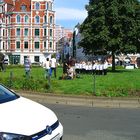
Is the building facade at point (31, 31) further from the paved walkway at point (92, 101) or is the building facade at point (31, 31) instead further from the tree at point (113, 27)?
the paved walkway at point (92, 101)

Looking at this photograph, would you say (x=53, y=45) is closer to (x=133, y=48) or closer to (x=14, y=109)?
(x=133, y=48)

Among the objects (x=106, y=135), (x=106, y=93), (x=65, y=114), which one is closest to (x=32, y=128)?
(x=106, y=135)

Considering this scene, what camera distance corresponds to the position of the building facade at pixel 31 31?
11569 centimetres

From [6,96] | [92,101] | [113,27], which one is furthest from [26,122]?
[113,27]

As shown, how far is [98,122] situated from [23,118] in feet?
20.4

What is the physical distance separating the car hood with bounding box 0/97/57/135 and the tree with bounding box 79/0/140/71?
136ft

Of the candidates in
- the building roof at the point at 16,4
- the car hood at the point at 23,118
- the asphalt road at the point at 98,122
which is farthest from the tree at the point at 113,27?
the building roof at the point at 16,4

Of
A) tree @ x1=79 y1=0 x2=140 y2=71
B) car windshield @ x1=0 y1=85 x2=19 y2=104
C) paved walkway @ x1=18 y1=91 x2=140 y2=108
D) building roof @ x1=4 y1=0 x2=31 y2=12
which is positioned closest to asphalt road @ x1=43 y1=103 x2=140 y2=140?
paved walkway @ x1=18 y1=91 x2=140 y2=108

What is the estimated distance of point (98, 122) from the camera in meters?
12.9

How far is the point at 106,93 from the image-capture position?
18.9 m

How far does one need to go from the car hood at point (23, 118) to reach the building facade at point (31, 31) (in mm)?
107998

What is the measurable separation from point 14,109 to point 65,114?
24.2 feet

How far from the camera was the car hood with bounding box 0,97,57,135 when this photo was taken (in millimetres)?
6512

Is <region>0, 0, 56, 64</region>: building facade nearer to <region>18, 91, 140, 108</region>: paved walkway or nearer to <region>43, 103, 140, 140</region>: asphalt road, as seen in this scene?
<region>18, 91, 140, 108</region>: paved walkway
